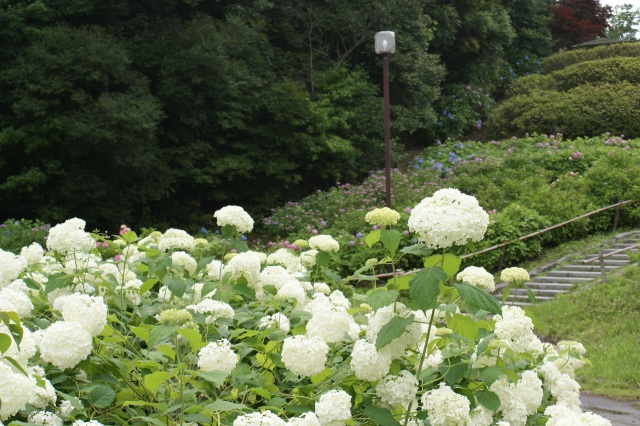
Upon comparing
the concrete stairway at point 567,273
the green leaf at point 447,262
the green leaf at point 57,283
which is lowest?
the concrete stairway at point 567,273

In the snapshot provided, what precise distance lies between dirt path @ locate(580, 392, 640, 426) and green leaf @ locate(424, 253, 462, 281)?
4.66 meters

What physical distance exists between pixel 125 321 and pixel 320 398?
1.01 metres

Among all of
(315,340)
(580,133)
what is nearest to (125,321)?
(315,340)

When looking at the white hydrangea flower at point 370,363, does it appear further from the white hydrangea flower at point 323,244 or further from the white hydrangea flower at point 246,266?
the white hydrangea flower at point 323,244

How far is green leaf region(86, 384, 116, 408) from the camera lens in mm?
2145

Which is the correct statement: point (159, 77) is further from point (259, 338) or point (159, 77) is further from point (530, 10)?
point (530, 10)

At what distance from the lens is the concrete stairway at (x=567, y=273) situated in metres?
9.79

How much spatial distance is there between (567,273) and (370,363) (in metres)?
8.67

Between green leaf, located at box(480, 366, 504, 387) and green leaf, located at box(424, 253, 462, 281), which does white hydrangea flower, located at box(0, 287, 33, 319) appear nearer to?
green leaf, located at box(424, 253, 462, 281)

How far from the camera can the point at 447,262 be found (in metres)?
2.17

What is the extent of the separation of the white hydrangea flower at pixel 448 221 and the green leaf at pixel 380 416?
0.49 meters

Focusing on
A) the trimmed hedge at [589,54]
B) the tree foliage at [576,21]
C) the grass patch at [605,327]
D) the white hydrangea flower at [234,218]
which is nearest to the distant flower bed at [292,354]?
Answer: the white hydrangea flower at [234,218]

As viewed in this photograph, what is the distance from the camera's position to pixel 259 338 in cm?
259

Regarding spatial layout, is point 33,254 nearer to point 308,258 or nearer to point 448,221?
point 308,258
